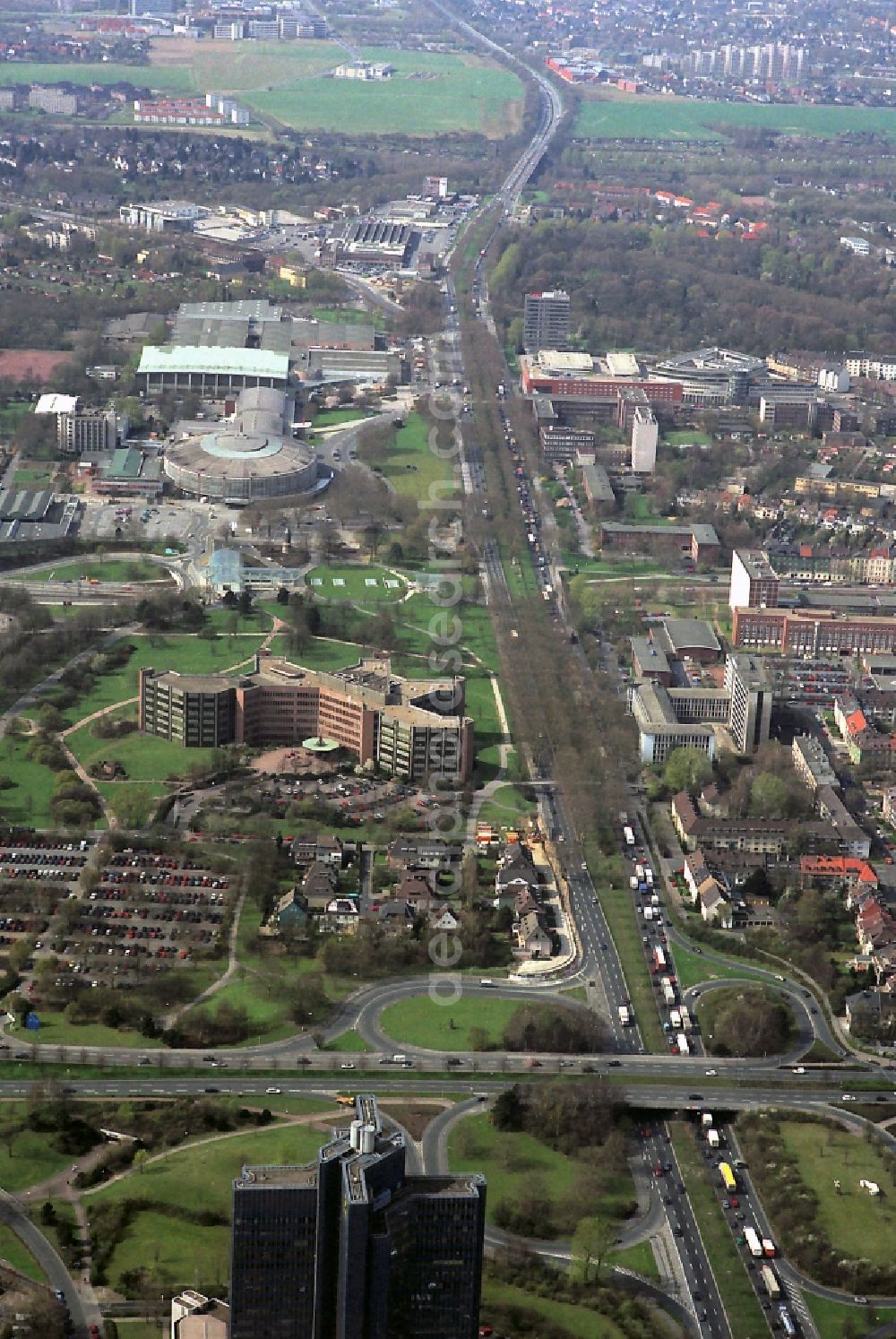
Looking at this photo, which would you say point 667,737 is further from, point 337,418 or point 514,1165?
point 337,418

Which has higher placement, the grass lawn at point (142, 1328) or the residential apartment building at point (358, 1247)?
the residential apartment building at point (358, 1247)

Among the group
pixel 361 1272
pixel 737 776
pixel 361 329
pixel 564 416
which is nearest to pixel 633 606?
pixel 737 776

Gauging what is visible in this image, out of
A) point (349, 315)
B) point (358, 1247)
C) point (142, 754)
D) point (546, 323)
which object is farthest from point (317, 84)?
point (358, 1247)

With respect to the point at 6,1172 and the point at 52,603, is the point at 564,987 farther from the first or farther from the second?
the point at 52,603

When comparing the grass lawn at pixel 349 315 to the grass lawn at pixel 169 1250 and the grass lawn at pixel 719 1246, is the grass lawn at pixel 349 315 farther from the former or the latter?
the grass lawn at pixel 169 1250

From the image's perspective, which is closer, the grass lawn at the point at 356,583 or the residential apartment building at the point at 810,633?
the residential apartment building at the point at 810,633

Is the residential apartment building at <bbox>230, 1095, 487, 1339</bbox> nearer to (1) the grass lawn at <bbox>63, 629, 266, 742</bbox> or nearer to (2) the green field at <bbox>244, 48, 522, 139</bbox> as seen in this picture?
(1) the grass lawn at <bbox>63, 629, 266, 742</bbox>

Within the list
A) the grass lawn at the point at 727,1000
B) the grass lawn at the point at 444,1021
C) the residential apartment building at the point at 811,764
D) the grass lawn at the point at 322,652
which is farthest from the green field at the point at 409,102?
the grass lawn at the point at 444,1021

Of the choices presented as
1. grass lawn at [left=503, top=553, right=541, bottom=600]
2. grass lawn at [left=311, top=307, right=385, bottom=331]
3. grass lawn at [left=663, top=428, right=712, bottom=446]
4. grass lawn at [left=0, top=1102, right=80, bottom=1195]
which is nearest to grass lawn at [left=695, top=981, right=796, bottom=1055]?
grass lawn at [left=0, top=1102, right=80, bottom=1195]
